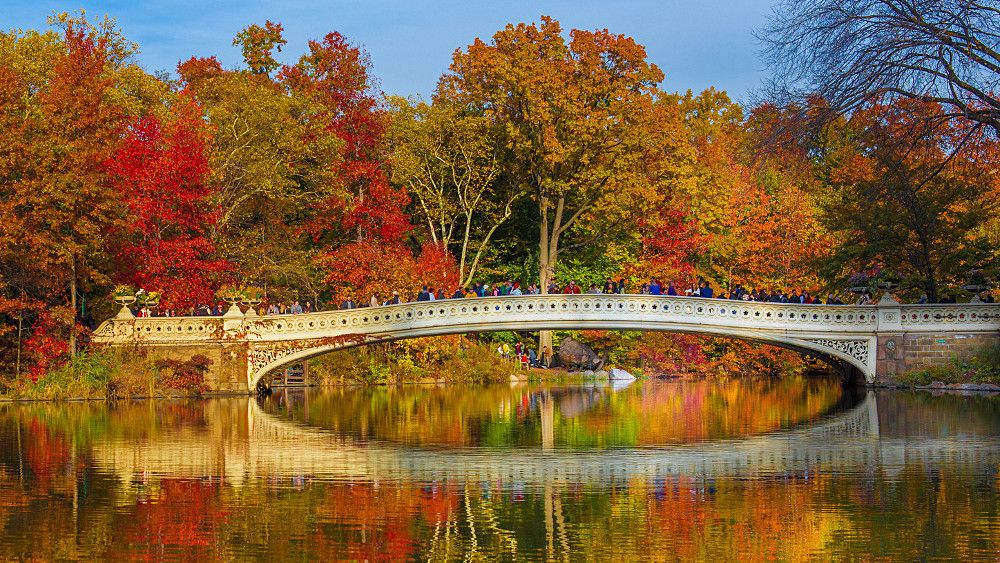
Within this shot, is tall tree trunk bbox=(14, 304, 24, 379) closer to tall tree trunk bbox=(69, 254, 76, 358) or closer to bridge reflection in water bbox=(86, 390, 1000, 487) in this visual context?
tall tree trunk bbox=(69, 254, 76, 358)

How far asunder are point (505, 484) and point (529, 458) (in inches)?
122

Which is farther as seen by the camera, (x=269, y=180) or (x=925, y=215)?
(x=269, y=180)

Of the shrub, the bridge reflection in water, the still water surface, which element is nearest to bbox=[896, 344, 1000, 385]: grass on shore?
the still water surface

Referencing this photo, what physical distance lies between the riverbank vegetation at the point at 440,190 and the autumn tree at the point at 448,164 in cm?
13

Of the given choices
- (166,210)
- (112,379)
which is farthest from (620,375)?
(112,379)

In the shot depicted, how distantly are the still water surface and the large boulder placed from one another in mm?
18391


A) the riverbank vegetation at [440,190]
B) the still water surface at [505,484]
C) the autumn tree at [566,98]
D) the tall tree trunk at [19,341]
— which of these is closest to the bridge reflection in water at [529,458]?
the still water surface at [505,484]

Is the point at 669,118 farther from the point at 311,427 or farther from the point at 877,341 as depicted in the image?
the point at 311,427

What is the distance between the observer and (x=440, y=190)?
48594mm

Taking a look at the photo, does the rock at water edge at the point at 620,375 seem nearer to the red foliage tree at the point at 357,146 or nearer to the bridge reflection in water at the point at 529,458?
the red foliage tree at the point at 357,146

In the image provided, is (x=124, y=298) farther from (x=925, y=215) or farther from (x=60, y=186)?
(x=925, y=215)

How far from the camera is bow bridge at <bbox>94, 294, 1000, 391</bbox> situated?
120 feet

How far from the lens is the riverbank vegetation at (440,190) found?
1347 inches

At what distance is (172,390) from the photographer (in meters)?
35.7
